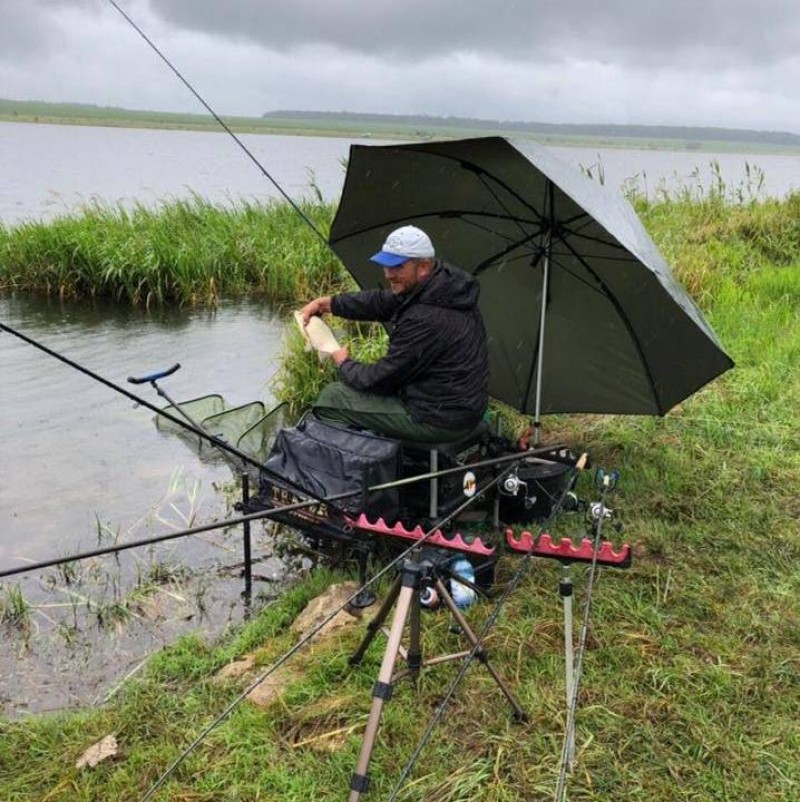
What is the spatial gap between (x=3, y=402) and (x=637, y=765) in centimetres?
620

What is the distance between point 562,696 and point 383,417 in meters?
1.64

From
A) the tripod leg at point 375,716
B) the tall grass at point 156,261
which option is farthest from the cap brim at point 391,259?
the tall grass at point 156,261

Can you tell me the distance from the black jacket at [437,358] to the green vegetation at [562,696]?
80 cm

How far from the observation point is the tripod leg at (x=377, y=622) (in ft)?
8.52

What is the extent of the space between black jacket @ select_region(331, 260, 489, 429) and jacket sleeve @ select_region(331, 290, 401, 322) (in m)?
0.22

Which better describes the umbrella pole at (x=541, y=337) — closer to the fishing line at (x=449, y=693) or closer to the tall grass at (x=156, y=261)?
the fishing line at (x=449, y=693)

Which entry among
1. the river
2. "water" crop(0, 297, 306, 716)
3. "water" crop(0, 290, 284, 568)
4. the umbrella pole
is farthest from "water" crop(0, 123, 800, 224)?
the umbrella pole

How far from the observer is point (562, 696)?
2.96 metres

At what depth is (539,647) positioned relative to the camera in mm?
3281

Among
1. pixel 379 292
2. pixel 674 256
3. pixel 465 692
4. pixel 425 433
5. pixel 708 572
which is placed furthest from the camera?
pixel 674 256

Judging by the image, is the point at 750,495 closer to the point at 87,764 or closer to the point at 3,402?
the point at 87,764

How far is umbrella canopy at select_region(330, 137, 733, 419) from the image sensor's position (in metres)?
4.06

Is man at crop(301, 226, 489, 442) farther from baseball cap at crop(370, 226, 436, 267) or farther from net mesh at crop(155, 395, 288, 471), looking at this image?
net mesh at crop(155, 395, 288, 471)

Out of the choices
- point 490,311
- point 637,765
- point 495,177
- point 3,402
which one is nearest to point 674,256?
point 490,311
